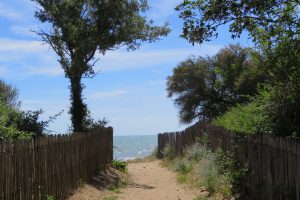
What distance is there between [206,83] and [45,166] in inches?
1085

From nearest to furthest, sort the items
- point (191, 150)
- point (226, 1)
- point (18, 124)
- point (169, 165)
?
1. point (226, 1)
2. point (18, 124)
3. point (191, 150)
4. point (169, 165)

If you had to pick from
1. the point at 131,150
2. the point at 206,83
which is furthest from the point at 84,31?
the point at 131,150

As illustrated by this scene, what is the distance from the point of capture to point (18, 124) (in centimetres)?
1505

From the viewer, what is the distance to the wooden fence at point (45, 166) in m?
8.99

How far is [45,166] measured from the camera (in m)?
11.1

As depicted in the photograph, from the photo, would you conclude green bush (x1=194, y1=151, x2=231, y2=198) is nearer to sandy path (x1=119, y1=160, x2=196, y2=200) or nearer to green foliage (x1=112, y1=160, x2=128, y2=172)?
sandy path (x1=119, y1=160, x2=196, y2=200)

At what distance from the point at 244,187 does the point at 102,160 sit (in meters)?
8.94

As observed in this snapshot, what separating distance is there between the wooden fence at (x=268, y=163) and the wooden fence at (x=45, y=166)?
4556 mm

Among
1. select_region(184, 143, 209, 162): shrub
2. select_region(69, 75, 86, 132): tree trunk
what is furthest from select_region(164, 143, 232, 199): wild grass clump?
select_region(69, 75, 86, 132): tree trunk

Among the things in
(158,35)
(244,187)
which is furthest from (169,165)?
(244,187)

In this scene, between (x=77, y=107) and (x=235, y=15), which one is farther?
(x=77, y=107)

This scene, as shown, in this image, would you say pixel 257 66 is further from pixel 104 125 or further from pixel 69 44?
pixel 104 125

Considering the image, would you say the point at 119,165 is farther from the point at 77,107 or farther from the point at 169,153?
the point at 169,153

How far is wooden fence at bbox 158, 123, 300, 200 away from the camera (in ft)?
27.5
